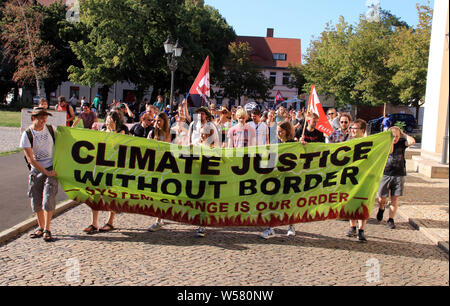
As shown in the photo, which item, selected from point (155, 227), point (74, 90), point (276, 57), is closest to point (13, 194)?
point (155, 227)

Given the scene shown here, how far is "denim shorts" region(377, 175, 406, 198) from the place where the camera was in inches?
319

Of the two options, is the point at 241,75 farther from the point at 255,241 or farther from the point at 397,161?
the point at 255,241

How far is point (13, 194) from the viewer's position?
9.08 m

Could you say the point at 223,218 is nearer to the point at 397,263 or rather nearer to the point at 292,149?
the point at 292,149

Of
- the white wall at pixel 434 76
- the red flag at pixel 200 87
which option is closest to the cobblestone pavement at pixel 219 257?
the white wall at pixel 434 76

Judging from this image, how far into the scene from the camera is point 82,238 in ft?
21.8

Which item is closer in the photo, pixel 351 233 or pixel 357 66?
pixel 351 233

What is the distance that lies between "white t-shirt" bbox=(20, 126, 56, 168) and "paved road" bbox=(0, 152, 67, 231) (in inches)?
46.4

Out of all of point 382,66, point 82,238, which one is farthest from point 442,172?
point 382,66

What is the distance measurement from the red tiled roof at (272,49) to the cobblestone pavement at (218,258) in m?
76.1

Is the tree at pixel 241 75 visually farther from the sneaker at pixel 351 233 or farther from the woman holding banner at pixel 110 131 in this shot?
the sneaker at pixel 351 233

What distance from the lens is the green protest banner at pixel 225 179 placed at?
6695 mm

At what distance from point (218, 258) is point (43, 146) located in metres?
2.96
